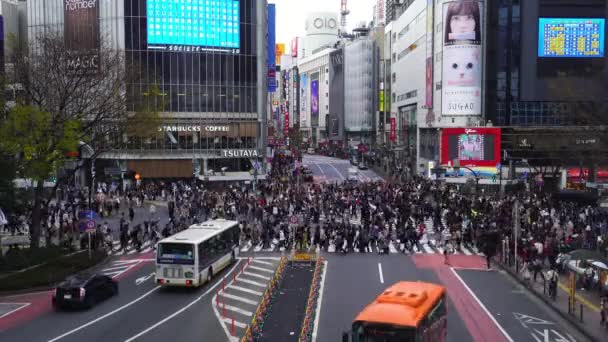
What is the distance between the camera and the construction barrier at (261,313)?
1781 cm

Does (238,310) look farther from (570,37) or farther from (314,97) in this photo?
(314,97)

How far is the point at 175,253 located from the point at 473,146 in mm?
55735


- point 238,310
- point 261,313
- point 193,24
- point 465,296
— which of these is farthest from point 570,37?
point 261,313

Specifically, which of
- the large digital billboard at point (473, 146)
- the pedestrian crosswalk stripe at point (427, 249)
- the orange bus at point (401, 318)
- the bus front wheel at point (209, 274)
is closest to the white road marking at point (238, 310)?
the bus front wheel at point (209, 274)

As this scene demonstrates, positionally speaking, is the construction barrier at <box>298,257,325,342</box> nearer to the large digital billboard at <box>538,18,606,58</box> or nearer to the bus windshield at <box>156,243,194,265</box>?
the bus windshield at <box>156,243,194,265</box>

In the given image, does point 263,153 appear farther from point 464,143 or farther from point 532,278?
point 532,278

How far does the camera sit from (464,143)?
74438 mm

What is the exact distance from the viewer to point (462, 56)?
2899 inches

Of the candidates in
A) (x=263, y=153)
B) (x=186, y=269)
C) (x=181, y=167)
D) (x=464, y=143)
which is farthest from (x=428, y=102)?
(x=186, y=269)

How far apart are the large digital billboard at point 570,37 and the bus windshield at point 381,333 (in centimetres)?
6628

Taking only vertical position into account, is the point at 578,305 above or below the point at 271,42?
below

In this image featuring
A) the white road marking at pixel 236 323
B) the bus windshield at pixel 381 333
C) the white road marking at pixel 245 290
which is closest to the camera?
the bus windshield at pixel 381 333

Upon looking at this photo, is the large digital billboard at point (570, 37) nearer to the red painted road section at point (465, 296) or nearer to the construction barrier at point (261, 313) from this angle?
the red painted road section at point (465, 296)

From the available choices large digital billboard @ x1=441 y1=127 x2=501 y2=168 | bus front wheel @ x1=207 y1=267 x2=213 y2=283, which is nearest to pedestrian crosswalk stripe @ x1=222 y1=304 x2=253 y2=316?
bus front wheel @ x1=207 y1=267 x2=213 y2=283
